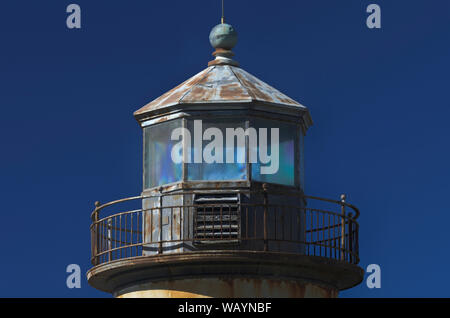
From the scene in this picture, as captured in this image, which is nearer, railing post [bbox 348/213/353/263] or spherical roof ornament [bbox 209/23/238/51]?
railing post [bbox 348/213/353/263]

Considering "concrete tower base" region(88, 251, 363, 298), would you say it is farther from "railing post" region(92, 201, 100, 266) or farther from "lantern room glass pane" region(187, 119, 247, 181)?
"lantern room glass pane" region(187, 119, 247, 181)

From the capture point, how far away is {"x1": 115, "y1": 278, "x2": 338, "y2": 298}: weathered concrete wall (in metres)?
46.6

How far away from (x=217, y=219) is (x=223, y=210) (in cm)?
20

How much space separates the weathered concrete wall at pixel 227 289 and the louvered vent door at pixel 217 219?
2.61ft

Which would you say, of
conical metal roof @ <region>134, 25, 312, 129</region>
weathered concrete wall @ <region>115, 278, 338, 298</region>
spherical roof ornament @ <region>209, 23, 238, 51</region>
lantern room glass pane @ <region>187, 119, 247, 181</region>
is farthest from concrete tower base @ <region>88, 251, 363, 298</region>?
spherical roof ornament @ <region>209, 23, 238, 51</region>

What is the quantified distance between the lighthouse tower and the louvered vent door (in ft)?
0.06

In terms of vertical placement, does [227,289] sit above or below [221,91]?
below

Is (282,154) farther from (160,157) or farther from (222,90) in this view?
(160,157)

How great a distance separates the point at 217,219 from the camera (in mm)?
46406

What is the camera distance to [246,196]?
153 feet

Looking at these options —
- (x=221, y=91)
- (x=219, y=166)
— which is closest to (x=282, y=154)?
(x=219, y=166)

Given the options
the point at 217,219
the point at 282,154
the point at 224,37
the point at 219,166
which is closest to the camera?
the point at 217,219

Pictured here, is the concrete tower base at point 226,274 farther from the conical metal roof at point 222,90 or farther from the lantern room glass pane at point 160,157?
the conical metal roof at point 222,90

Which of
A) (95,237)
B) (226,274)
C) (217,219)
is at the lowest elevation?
(226,274)
